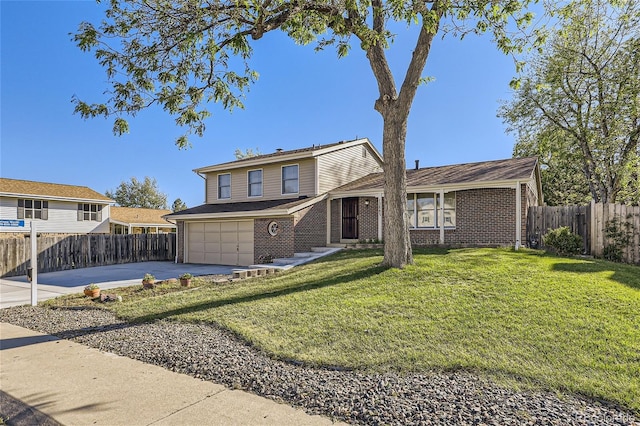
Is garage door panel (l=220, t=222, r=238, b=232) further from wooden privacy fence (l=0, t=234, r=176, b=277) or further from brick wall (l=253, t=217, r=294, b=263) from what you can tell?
wooden privacy fence (l=0, t=234, r=176, b=277)

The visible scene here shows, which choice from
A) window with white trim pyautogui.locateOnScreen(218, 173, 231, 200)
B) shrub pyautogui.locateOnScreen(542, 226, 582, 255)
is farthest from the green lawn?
window with white trim pyautogui.locateOnScreen(218, 173, 231, 200)

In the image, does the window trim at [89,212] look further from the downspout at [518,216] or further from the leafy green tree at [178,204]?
the downspout at [518,216]

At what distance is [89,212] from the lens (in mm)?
29375

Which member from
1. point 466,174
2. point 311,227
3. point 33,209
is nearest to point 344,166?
point 311,227

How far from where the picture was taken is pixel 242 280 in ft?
36.6

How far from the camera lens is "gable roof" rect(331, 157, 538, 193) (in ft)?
46.0

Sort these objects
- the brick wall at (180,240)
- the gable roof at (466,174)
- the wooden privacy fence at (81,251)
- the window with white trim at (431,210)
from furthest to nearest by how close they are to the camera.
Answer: the brick wall at (180,240) < the wooden privacy fence at (81,251) < the window with white trim at (431,210) < the gable roof at (466,174)

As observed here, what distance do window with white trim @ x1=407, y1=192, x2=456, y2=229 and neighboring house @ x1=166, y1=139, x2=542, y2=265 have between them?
0.04 m

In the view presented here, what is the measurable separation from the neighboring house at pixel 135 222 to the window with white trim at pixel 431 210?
22.9 m

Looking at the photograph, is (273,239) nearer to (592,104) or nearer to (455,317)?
(455,317)

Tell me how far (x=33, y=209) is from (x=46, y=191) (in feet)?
5.15

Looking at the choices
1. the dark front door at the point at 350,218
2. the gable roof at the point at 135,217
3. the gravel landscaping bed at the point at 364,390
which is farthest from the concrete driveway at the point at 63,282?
the gable roof at the point at 135,217

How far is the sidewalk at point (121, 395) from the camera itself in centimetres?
349

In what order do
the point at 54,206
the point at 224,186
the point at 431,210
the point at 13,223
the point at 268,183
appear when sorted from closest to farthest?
1. the point at 13,223
2. the point at 431,210
3. the point at 268,183
4. the point at 224,186
5. the point at 54,206
